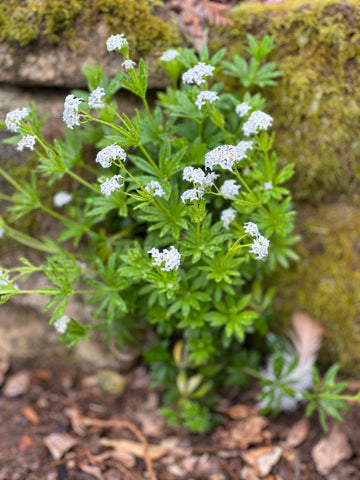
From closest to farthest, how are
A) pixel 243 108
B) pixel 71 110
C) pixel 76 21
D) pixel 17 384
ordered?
1. pixel 71 110
2. pixel 243 108
3. pixel 76 21
4. pixel 17 384

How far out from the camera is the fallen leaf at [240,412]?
2.85 meters

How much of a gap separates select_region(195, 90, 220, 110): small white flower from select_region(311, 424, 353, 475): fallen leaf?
1.95 meters

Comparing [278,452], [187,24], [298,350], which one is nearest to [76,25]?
[187,24]

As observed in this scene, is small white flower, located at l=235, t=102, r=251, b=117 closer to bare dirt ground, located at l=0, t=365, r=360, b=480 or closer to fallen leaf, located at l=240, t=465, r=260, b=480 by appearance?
bare dirt ground, located at l=0, t=365, r=360, b=480

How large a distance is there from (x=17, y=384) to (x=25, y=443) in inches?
20.9

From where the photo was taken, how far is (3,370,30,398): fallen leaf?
118 inches

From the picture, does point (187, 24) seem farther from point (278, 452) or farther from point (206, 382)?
point (278, 452)

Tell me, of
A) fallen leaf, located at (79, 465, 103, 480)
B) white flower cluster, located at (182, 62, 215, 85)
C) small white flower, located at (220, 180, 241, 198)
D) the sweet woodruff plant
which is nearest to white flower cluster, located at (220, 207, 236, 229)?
the sweet woodruff plant

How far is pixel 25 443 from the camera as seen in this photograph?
2.63 metres

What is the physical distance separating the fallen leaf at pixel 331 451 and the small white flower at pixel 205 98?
1953 mm

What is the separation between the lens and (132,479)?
2.43 meters

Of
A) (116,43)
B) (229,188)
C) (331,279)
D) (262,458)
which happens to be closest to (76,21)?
(116,43)

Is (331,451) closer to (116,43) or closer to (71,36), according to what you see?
(116,43)

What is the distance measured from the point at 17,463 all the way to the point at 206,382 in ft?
3.89
